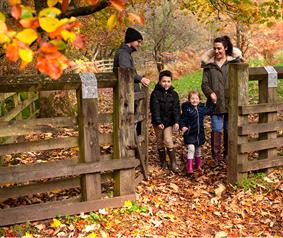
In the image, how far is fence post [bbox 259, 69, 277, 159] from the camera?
6223 millimetres

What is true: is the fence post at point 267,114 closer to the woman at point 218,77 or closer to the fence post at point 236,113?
the fence post at point 236,113

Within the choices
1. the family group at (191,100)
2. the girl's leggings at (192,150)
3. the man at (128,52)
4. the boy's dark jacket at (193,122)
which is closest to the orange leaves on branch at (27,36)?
the man at (128,52)

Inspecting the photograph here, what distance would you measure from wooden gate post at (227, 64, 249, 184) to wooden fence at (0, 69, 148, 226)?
62.6 inches

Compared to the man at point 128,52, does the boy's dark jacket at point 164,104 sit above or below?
below

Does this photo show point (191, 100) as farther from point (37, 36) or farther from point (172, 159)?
point (37, 36)

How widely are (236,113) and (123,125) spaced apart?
1.73m

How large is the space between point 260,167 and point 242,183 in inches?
16.6

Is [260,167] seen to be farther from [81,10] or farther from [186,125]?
[81,10]

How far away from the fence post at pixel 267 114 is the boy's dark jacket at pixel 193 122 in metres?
0.89

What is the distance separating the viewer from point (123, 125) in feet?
16.9

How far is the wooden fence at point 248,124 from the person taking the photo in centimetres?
589

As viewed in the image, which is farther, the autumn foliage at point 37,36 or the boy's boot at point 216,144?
the boy's boot at point 216,144

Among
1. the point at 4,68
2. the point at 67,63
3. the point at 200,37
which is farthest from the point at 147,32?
the point at 67,63


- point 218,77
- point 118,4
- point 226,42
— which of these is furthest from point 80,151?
point 226,42
